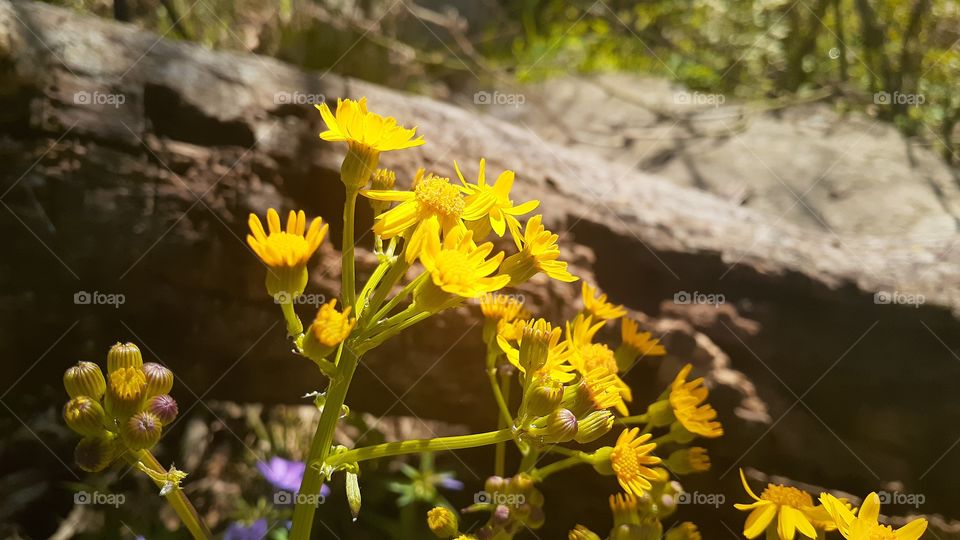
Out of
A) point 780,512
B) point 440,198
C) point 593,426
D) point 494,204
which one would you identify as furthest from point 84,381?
point 780,512

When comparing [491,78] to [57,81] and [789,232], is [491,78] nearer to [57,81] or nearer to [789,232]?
[789,232]

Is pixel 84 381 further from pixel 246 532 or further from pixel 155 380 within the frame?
pixel 246 532

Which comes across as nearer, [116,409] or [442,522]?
[116,409]

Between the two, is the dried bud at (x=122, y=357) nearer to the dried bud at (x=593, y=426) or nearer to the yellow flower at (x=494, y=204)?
the yellow flower at (x=494, y=204)

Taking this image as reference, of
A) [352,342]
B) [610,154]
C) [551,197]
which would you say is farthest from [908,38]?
[352,342]

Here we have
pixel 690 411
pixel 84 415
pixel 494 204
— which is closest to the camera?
pixel 84 415
